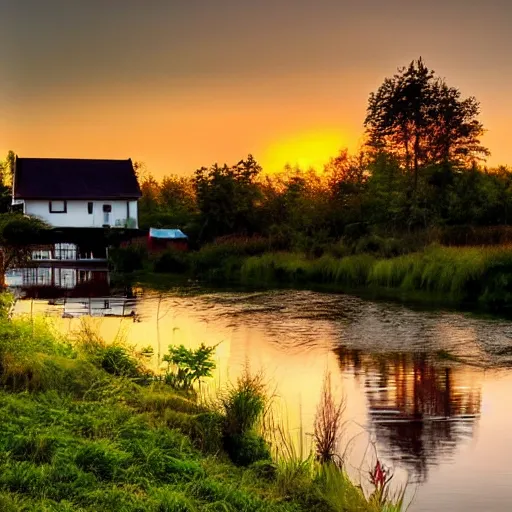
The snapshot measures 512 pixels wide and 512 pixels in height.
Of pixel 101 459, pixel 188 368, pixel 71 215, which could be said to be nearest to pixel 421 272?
pixel 188 368

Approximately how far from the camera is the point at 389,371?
13594mm

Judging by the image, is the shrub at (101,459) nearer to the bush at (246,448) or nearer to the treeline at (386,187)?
the bush at (246,448)

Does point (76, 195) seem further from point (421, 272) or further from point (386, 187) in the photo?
point (421, 272)

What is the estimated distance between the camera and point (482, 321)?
2069 centimetres

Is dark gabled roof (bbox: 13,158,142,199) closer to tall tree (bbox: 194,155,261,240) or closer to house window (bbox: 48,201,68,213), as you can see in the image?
house window (bbox: 48,201,68,213)

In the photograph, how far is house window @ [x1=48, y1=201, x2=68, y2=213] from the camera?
54062 mm

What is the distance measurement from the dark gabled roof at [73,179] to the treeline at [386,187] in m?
5.41

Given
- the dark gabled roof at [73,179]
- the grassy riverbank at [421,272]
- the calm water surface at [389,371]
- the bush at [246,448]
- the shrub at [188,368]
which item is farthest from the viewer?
the dark gabled roof at [73,179]

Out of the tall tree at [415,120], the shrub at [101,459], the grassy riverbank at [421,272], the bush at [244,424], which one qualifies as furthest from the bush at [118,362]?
the tall tree at [415,120]

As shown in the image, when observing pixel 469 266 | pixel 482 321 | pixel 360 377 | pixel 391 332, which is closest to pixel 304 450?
pixel 360 377

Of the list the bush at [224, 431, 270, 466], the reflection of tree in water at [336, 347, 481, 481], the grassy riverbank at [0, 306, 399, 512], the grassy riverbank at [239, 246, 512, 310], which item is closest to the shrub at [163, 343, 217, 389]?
the grassy riverbank at [0, 306, 399, 512]

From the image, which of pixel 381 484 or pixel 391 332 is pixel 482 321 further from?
pixel 381 484

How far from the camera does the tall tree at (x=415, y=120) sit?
157 feet

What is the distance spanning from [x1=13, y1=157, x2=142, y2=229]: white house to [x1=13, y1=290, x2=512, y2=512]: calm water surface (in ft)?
97.4
